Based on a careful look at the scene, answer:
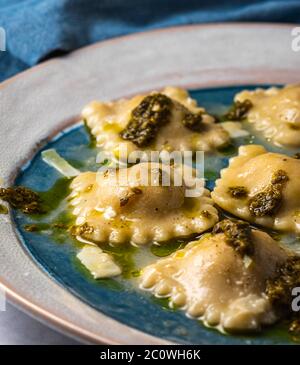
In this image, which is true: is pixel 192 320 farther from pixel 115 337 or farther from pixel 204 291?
pixel 115 337

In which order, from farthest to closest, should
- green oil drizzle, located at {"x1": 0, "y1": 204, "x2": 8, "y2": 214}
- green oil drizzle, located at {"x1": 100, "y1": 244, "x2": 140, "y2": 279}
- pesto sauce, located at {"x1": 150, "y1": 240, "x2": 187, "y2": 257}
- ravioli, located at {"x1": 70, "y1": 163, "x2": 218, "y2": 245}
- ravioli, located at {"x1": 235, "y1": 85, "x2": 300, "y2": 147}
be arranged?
ravioli, located at {"x1": 235, "y1": 85, "x2": 300, "y2": 147} → green oil drizzle, located at {"x1": 0, "y1": 204, "x2": 8, "y2": 214} → ravioli, located at {"x1": 70, "y1": 163, "x2": 218, "y2": 245} → pesto sauce, located at {"x1": 150, "y1": 240, "x2": 187, "y2": 257} → green oil drizzle, located at {"x1": 100, "y1": 244, "x2": 140, "y2": 279}

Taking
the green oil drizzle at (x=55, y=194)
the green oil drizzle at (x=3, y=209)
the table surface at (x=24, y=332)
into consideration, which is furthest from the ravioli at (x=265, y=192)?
the table surface at (x=24, y=332)

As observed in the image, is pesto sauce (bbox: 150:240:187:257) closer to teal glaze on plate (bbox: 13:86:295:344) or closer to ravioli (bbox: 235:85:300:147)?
teal glaze on plate (bbox: 13:86:295:344)

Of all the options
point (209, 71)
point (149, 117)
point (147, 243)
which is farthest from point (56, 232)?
point (209, 71)

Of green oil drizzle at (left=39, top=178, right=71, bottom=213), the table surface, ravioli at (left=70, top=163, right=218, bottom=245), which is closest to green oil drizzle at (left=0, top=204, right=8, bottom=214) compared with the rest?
green oil drizzle at (left=39, top=178, right=71, bottom=213)

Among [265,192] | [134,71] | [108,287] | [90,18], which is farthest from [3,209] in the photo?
[90,18]
